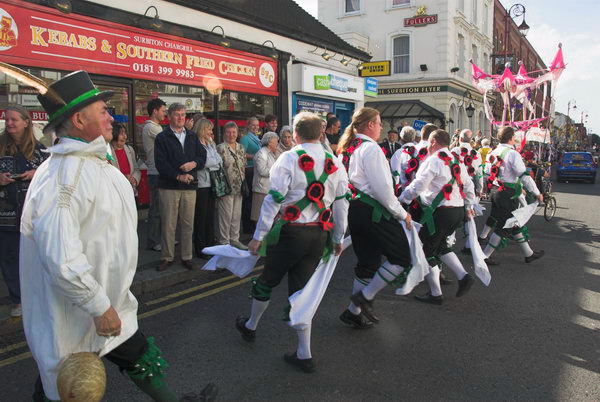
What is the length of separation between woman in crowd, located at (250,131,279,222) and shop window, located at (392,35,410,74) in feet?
78.6

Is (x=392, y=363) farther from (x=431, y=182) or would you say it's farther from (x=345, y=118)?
(x=345, y=118)

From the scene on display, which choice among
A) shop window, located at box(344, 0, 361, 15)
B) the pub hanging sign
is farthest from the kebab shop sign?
shop window, located at box(344, 0, 361, 15)

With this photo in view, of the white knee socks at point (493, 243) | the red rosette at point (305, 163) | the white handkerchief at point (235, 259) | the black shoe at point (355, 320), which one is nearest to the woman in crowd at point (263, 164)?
the black shoe at point (355, 320)

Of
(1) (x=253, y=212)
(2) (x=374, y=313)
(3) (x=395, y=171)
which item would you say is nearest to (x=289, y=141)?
(1) (x=253, y=212)

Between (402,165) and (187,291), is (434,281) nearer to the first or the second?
(402,165)

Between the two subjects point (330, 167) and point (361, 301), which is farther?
point (361, 301)

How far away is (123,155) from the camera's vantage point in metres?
6.70

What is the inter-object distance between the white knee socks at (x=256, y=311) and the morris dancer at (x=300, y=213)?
10 centimetres

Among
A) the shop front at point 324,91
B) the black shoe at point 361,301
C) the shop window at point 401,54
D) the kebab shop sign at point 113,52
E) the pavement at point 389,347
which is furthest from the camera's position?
the shop window at point 401,54

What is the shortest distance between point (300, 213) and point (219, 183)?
129 inches

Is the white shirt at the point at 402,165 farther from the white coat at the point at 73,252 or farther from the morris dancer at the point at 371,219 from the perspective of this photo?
the white coat at the point at 73,252

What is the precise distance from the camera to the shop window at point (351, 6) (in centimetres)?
3058

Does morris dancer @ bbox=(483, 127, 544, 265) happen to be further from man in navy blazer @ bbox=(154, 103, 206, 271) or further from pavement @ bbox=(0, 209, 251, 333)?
man in navy blazer @ bbox=(154, 103, 206, 271)

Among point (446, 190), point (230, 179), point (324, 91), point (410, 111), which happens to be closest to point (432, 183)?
point (446, 190)
